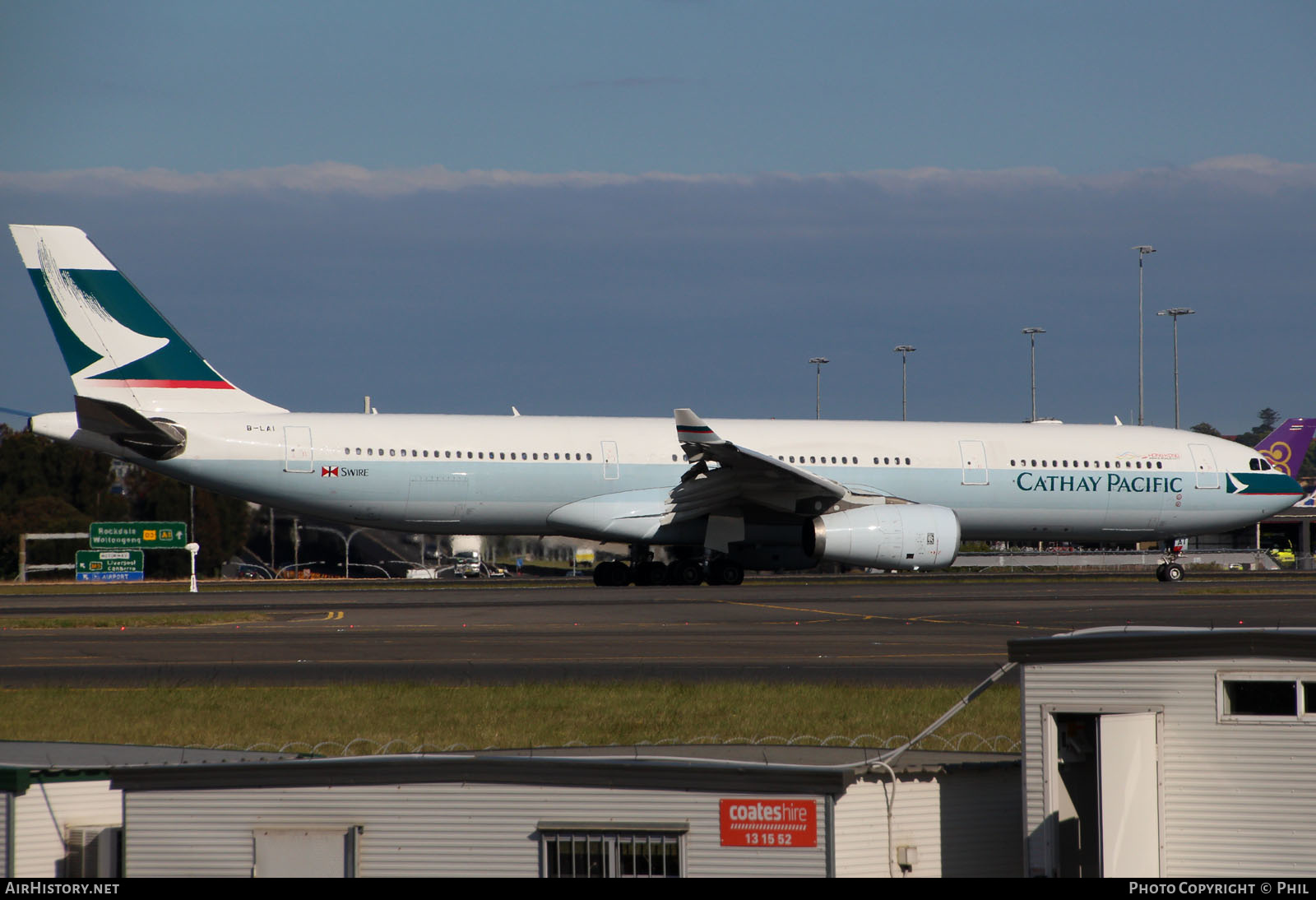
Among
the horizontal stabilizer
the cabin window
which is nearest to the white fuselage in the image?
the horizontal stabilizer

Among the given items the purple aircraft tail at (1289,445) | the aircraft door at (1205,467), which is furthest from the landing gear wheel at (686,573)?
the purple aircraft tail at (1289,445)

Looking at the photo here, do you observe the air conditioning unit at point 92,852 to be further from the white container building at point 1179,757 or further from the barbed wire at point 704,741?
the white container building at point 1179,757

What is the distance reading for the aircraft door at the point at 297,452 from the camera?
3096 cm

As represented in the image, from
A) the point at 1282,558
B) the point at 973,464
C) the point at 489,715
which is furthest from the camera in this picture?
the point at 1282,558

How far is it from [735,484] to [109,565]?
109 feet

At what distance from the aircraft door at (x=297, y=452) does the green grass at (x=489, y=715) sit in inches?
597

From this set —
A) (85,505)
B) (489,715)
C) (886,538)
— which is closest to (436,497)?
(886,538)

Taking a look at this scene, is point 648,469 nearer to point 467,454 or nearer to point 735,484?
point 735,484

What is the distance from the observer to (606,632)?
73.5 ft

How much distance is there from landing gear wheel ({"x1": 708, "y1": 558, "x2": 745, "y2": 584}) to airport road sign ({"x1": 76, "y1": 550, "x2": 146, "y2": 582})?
30254 millimetres

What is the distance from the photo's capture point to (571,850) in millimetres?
7230

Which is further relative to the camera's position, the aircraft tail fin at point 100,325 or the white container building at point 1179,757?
the aircraft tail fin at point 100,325

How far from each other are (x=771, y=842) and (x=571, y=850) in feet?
3.54
